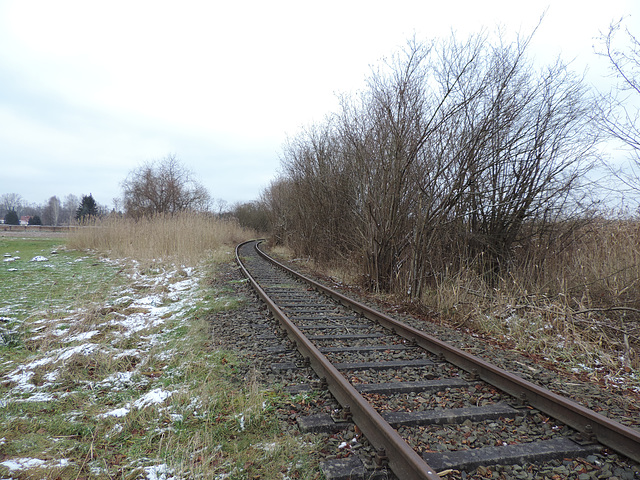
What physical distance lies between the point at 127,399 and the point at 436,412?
2739 millimetres

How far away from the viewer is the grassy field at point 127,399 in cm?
248

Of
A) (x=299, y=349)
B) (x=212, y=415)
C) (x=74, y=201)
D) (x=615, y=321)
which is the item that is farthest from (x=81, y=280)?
(x=74, y=201)

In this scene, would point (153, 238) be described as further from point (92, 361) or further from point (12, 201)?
point (12, 201)

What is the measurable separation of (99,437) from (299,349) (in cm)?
230

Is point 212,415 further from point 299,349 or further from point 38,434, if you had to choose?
point 299,349

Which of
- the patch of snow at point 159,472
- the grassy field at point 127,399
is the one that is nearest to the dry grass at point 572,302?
the grassy field at point 127,399

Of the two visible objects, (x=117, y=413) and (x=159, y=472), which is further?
(x=117, y=413)

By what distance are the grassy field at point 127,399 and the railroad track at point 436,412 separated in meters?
0.53

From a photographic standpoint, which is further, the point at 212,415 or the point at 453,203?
the point at 453,203

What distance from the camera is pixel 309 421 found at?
2.92m

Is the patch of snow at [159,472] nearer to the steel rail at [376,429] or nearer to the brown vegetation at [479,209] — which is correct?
the steel rail at [376,429]

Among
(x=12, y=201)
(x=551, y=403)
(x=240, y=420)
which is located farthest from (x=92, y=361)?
(x=12, y=201)

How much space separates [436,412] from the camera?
3.03 m

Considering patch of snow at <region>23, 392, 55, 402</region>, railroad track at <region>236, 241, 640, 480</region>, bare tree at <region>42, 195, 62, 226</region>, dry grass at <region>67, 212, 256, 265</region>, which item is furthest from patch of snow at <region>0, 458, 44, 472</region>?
bare tree at <region>42, 195, 62, 226</region>
